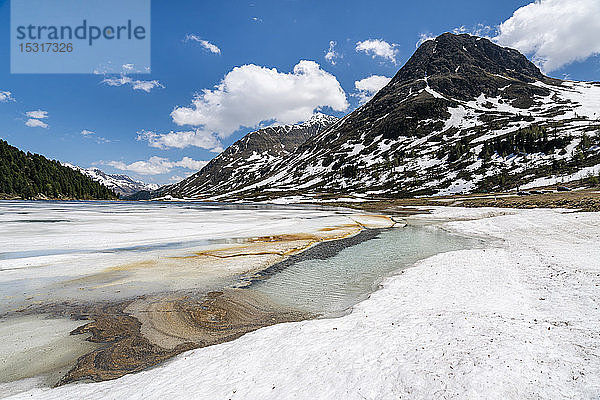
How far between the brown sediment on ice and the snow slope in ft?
2.29

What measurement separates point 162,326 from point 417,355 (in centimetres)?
867

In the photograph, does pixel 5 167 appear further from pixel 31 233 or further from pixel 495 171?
pixel 495 171

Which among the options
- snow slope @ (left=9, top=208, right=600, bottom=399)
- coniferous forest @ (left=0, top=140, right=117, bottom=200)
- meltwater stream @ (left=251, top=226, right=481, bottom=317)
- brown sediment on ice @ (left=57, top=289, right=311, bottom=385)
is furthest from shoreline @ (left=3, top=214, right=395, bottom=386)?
coniferous forest @ (left=0, top=140, right=117, bottom=200)

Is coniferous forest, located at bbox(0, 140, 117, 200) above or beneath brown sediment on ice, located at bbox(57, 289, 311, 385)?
above

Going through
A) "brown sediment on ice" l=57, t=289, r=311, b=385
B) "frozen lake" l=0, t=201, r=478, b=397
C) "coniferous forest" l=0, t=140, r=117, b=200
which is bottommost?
"brown sediment on ice" l=57, t=289, r=311, b=385

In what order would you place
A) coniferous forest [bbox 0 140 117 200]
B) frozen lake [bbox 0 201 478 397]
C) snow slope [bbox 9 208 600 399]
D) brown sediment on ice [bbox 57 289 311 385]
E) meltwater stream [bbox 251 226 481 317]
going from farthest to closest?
coniferous forest [bbox 0 140 117 200] → meltwater stream [bbox 251 226 481 317] → frozen lake [bbox 0 201 478 397] → brown sediment on ice [bbox 57 289 311 385] → snow slope [bbox 9 208 600 399]

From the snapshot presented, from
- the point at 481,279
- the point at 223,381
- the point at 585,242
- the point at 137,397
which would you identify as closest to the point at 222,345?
the point at 223,381

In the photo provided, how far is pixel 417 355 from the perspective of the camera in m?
7.02

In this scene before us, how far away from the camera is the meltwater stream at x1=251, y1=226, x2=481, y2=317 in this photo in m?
12.3

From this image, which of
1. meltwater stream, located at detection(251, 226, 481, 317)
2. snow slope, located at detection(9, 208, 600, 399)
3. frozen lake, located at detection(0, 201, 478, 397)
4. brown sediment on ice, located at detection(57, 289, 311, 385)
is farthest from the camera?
meltwater stream, located at detection(251, 226, 481, 317)

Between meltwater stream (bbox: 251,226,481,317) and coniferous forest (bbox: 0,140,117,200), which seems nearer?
meltwater stream (bbox: 251,226,481,317)

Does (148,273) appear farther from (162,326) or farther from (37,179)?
(37,179)

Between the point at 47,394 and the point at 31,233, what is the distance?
2981 centimetres

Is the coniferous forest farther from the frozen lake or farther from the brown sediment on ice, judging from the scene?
the brown sediment on ice
